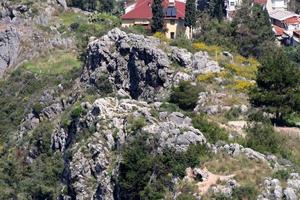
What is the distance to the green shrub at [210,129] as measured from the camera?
151ft

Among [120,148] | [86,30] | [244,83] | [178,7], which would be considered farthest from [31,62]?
[120,148]

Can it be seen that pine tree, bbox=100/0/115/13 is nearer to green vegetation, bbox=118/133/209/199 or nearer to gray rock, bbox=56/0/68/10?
gray rock, bbox=56/0/68/10

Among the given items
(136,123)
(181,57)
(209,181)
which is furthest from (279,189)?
(181,57)

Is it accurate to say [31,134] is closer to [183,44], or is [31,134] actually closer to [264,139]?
[183,44]

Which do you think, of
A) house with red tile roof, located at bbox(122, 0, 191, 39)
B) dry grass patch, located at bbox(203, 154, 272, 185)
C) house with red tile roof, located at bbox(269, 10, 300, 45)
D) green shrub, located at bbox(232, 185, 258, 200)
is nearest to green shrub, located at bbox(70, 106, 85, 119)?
dry grass patch, located at bbox(203, 154, 272, 185)

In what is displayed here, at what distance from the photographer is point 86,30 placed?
89375 mm

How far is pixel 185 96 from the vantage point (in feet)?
178

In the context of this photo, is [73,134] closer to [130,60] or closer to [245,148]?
[130,60]

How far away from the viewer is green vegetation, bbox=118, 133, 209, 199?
42.7 metres

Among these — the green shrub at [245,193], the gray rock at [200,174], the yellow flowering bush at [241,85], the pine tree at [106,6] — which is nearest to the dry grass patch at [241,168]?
the gray rock at [200,174]

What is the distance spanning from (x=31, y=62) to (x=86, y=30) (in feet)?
25.0

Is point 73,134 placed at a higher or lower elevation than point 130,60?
lower

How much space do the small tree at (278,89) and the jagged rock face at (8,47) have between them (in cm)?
4262

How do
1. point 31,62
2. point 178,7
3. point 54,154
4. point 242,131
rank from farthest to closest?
1. point 31,62
2. point 178,7
3. point 54,154
4. point 242,131
